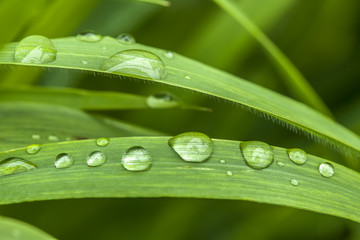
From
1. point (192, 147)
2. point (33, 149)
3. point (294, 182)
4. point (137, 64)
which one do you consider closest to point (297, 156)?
point (294, 182)

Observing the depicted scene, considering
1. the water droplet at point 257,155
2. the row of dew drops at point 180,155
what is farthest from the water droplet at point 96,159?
the water droplet at point 257,155

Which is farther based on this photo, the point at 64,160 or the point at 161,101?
the point at 161,101

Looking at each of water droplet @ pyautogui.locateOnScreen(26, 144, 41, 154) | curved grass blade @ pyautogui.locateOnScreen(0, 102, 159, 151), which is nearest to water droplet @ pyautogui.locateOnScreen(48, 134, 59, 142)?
curved grass blade @ pyautogui.locateOnScreen(0, 102, 159, 151)

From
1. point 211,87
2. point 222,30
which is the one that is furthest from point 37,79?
point 211,87

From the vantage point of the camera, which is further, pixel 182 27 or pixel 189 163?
pixel 182 27

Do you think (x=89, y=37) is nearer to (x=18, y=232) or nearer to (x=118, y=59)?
(x=118, y=59)

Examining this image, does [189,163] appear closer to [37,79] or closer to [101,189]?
[101,189]

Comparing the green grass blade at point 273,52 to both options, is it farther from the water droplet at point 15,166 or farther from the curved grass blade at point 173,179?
the water droplet at point 15,166

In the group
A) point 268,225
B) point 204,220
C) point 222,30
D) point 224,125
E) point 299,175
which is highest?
point 222,30
